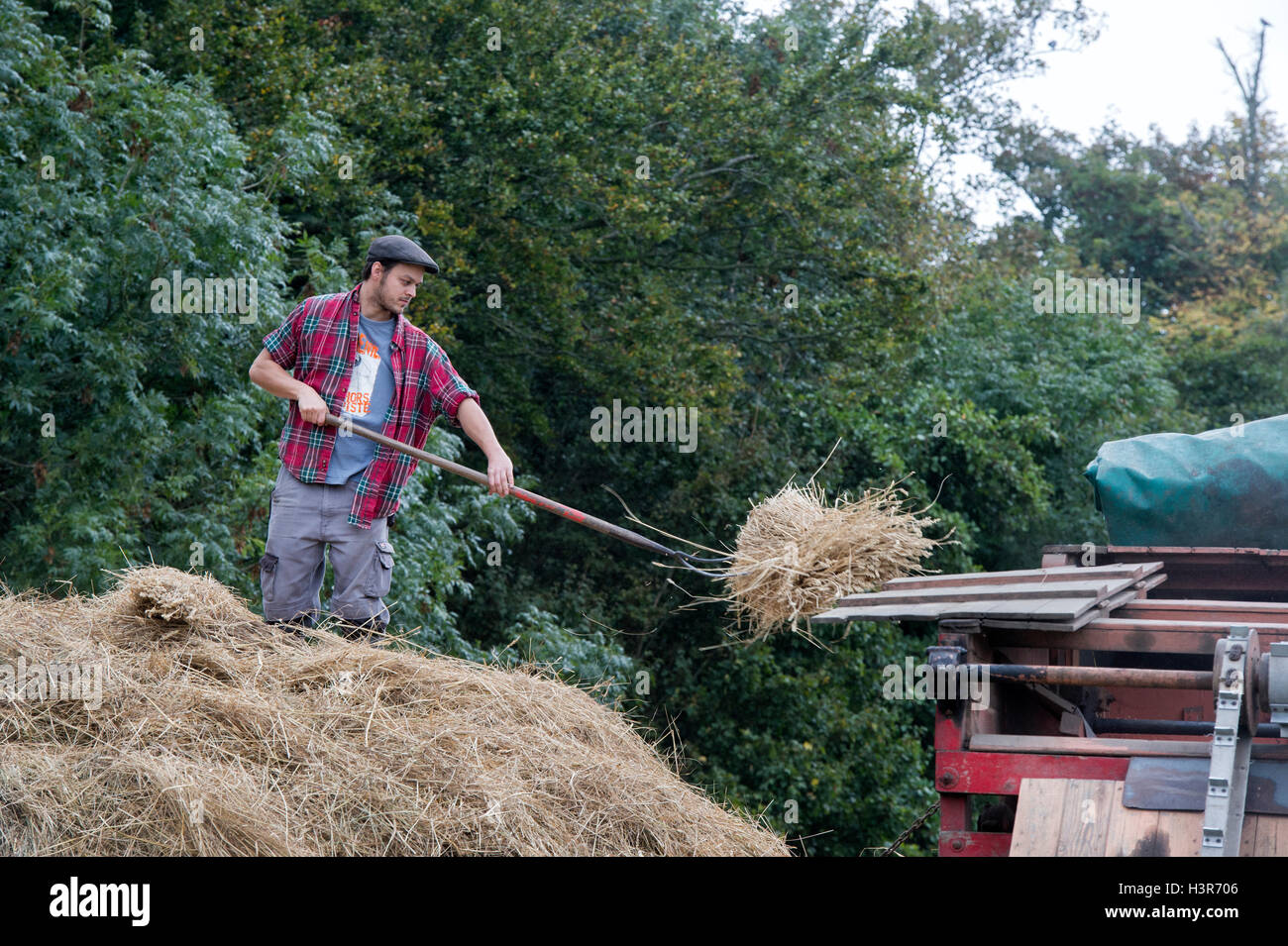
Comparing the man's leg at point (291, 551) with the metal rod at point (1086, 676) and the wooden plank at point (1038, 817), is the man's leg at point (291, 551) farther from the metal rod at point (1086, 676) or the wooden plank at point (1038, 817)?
the wooden plank at point (1038, 817)

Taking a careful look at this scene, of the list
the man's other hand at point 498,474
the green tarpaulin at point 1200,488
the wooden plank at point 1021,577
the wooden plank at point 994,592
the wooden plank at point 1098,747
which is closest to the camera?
the wooden plank at point 1098,747

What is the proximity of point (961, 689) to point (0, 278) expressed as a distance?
19.8 ft

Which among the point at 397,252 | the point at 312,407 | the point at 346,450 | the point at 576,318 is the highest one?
the point at 576,318

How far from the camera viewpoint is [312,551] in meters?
4.99

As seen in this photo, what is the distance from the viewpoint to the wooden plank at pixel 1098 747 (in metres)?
3.78

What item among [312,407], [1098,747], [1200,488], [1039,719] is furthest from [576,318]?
[1098,747]

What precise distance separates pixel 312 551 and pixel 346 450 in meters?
0.39

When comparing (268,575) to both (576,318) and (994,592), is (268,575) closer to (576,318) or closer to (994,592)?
(994,592)

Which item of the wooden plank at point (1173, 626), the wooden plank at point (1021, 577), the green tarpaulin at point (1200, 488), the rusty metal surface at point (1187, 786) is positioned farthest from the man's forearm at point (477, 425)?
the green tarpaulin at point (1200, 488)

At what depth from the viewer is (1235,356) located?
22047 millimetres

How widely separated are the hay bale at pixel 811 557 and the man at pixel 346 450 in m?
1.07

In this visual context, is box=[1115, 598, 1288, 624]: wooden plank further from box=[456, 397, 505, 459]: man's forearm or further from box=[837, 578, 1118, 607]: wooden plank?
box=[456, 397, 505, 459]: man's forearm

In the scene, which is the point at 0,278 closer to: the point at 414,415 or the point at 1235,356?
the point at 414,415

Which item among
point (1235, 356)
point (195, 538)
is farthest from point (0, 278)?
point (1235, 356)
